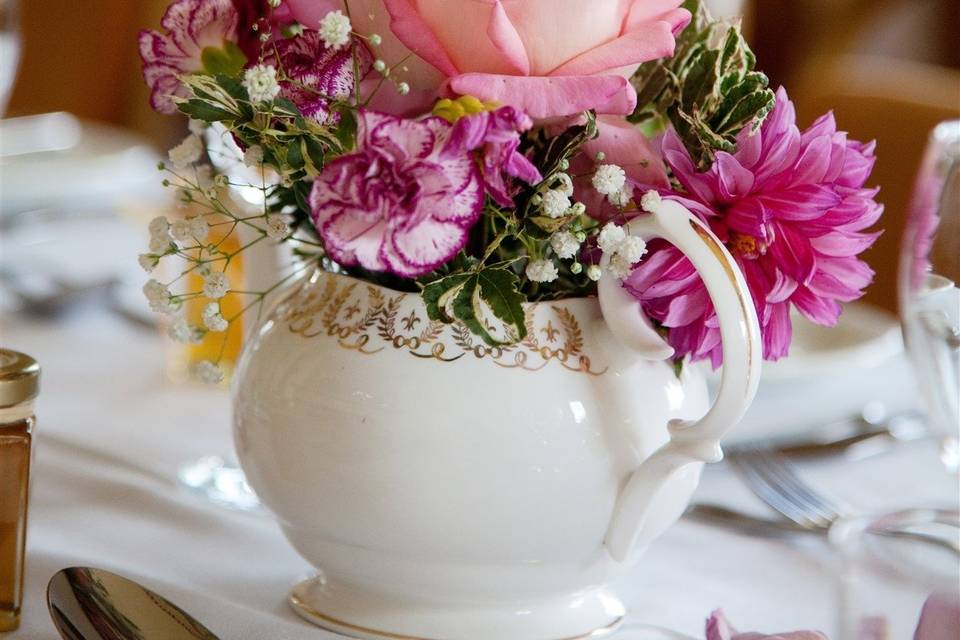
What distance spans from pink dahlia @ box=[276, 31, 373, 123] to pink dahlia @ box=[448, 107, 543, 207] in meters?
0.07

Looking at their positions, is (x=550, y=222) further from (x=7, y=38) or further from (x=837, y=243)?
(x=7, y=38)

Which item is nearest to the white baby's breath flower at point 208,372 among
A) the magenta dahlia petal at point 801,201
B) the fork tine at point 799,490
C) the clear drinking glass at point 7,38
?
the magenta dahlia petal at point 801,201

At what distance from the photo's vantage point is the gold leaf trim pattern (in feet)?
1.43

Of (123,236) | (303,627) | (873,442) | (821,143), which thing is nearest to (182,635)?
(303,627)

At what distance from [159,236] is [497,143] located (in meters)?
0.16

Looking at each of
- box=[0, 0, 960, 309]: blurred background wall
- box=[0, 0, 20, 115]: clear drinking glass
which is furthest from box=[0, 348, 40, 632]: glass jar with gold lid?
box=[0, 0, 960, 309]: blurred background wall

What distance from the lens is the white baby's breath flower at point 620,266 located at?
42 centimetres

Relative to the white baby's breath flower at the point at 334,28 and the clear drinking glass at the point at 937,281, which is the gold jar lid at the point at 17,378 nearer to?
the white baby's breath flower at the point at 334,28

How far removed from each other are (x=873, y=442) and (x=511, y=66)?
0.44 metres

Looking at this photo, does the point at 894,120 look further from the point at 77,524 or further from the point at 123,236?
the point at 77,524

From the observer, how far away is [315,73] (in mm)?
416

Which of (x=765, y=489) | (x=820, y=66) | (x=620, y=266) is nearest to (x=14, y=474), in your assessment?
(x=620, y=266)

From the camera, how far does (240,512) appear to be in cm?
61

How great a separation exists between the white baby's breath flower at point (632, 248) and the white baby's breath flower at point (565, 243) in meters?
0.02
